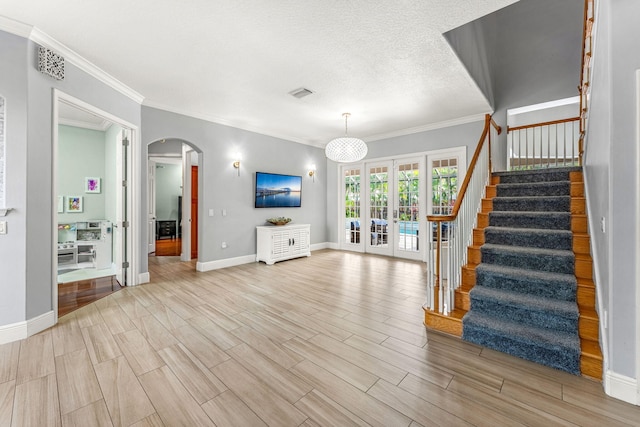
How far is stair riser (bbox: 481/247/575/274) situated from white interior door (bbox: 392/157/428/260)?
109 inches

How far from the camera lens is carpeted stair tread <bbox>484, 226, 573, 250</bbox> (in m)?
2.77

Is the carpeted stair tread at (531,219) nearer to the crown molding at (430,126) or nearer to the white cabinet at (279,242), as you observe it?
the crown molding at (430,126)

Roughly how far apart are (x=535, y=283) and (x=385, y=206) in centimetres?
403

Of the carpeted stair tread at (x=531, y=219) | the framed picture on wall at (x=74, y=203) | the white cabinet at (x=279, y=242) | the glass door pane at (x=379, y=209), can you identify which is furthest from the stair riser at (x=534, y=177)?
the framed picture on wall at (x=74, y=203)

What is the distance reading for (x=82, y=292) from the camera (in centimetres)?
371

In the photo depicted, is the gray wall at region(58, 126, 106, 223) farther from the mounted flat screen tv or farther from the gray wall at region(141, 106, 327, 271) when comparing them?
the mounted flat screen tv

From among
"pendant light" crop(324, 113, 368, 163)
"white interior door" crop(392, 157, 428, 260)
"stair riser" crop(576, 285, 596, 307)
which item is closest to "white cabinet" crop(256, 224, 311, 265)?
"pendant light" crop(324, 113, 368, 163)

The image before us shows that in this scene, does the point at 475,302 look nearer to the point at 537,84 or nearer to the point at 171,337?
the point at 171,337

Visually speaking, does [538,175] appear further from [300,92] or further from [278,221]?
[278,221]

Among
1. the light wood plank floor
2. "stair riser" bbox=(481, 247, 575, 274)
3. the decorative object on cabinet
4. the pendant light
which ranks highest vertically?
the pendant light

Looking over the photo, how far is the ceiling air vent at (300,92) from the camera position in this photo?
3846 millimetres

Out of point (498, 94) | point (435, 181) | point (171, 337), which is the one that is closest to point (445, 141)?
point (435, 181)

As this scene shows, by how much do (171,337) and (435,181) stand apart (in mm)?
5248

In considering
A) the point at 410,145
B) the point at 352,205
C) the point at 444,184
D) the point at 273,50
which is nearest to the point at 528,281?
the point at 444,184
